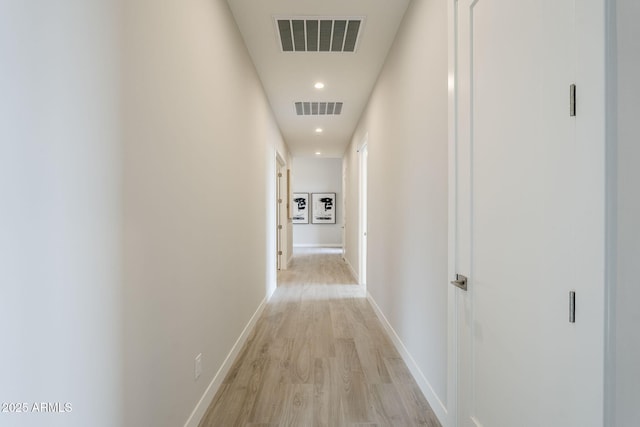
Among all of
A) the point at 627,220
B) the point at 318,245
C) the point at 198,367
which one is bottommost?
the point at 318,245

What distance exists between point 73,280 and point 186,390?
3.30ft

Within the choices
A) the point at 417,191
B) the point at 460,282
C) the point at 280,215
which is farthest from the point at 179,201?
the point at 280,215

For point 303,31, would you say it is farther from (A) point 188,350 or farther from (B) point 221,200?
(A) point 188,350

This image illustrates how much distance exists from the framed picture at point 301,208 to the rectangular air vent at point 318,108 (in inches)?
247

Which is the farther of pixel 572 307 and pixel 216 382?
pixel 216 382

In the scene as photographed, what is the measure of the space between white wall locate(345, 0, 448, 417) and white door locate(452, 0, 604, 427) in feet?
0.92

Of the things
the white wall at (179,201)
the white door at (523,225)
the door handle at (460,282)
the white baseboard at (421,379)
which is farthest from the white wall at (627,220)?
the white wall at (179,201)

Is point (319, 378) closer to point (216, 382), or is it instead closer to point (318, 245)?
point (216, 382)

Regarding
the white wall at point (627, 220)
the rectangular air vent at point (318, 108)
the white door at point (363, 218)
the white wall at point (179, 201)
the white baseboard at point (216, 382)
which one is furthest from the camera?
the white door at point (363, 218)

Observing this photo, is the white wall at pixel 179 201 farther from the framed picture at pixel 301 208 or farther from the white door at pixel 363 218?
the framed picture at pixel 301 208

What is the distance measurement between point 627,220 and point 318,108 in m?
4.26

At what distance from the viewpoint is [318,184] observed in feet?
36.5

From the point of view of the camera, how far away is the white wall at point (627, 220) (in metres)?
0.69

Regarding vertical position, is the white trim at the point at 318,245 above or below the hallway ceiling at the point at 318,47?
below
